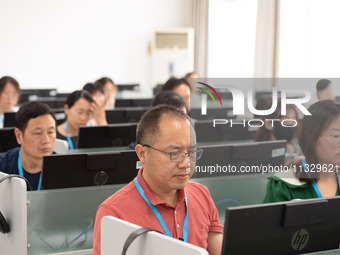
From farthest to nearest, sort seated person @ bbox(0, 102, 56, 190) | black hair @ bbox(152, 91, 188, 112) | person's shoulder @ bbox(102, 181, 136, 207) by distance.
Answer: black hair @ bbox(152, 91, 188, 112) < seated person @ bbox(0, 102, 56, 190) < person's shoulder @ bbox(102, 181, 136, 207)

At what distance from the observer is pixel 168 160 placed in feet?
6.51

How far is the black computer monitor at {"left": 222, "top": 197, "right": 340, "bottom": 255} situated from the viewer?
1606 mm

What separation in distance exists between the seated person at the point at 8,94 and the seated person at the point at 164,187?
432 centimetres

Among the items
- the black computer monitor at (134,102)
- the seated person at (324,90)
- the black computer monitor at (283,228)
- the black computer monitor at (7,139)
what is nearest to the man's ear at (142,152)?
the black computer monitor at (283,228)

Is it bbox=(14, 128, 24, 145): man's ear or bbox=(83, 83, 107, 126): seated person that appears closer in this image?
bbox=(14, 128, 24, 145): man's ear

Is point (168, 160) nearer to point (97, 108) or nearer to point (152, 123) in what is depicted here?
point (152, 123)

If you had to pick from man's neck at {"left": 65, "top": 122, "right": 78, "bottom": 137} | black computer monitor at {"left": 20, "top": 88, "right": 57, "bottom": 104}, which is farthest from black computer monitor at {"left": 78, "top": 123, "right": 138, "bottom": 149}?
black computer monitor at {"left": 20, "top": 88, "right": 57, "bottom": 104}

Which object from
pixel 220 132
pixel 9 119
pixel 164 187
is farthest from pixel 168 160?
pixel 9 119

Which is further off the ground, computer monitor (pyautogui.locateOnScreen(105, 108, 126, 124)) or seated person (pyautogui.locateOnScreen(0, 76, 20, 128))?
seated person (pyautogui.locateOnScreen(0, 76, 20, 128))

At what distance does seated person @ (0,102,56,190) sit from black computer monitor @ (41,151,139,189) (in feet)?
1.76

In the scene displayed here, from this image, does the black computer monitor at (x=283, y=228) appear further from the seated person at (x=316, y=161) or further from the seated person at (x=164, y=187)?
the seated person at (x=316, y=161)

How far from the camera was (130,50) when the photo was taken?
13.0m

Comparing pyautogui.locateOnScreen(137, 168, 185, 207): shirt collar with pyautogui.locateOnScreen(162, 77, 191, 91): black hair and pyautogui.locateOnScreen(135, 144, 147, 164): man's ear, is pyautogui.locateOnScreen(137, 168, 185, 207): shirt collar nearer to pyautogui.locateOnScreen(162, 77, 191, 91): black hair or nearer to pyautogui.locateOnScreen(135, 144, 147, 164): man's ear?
pyautogui.locateOnScreen(135, 144, 147, 164): man's ear

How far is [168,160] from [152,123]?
16 centimetres
